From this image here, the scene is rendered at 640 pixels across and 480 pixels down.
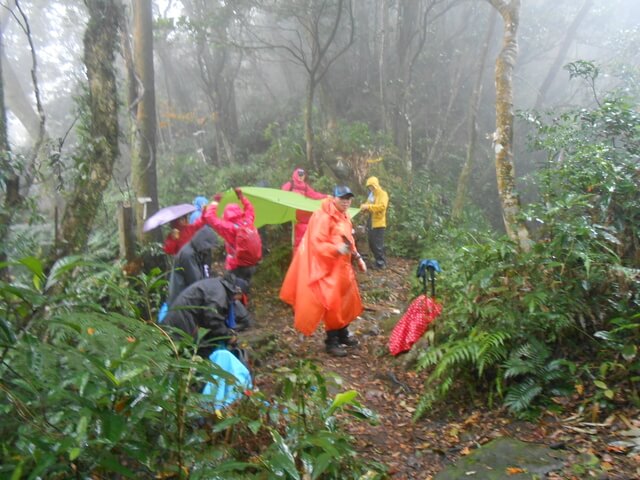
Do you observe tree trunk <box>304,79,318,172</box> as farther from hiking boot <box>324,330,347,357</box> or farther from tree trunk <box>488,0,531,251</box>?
hiking boot <box>324,330,347,357</box>

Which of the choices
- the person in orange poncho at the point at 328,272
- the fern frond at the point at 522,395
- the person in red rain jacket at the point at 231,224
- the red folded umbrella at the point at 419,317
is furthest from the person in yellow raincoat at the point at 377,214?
the fern frond at the point at 522,395

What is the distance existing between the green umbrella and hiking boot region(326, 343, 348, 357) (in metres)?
2.25

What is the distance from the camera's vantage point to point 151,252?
22.2 ft

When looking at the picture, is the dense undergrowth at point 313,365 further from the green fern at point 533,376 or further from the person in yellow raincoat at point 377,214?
the person in yellow raincoat at point 377,214

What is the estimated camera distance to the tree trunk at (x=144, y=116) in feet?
26.8

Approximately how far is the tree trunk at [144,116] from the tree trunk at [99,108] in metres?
3.17

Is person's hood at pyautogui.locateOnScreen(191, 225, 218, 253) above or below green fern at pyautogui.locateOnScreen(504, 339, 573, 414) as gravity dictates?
above

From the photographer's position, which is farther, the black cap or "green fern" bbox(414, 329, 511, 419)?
the black cap

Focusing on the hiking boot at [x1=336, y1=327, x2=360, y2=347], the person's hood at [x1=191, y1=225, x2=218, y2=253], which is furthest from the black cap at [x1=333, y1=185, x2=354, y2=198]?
the hiking boot at [x1=336, y1=327, x2=360, y2=347]

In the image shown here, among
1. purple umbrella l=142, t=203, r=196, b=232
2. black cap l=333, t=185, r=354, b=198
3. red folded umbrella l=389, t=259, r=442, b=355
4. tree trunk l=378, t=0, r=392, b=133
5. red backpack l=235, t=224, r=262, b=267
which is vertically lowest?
red folded umbrella l=389, t=259, r=442, b=355

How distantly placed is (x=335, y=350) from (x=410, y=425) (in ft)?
5.92

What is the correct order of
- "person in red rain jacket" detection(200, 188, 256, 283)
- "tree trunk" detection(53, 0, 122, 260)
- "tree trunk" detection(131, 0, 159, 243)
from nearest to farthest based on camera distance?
1. "tree trunk" detection(53, 0, 122, 260)
2. "person in red rain jacket" detection(200, 188, 256, 283)
3. "tree trunk" detection(131, 0, 159, 243)

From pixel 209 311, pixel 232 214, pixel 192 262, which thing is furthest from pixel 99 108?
pixel 209 311

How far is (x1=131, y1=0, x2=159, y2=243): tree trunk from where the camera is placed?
816 cm
